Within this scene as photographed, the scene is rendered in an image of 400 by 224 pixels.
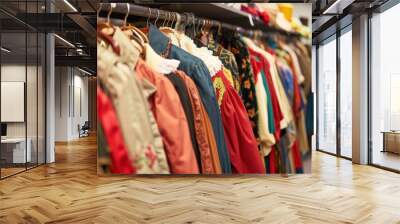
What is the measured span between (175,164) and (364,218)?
2.27m

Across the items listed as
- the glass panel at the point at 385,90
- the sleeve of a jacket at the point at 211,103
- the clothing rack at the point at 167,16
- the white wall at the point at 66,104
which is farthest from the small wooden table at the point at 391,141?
the white wall at the point at 66,104

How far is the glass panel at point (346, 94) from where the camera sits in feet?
26.0

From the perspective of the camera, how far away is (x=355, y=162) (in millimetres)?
7406

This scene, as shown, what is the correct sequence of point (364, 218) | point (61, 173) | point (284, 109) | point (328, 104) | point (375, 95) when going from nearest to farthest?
point (364, 218) → point (284, 109) → point (61, 173) → point (375, 95) → point (328, 104)

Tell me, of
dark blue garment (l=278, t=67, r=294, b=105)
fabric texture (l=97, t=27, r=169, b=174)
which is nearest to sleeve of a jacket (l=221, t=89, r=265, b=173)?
dark blue garment (l=278, t=67, r=294, b=105)

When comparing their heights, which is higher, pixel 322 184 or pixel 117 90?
pixel 117 90

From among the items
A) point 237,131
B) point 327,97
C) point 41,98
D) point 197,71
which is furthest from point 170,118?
point 327,97

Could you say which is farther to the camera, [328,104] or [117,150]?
[328,104]

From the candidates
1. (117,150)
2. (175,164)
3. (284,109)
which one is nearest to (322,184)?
(284,109)

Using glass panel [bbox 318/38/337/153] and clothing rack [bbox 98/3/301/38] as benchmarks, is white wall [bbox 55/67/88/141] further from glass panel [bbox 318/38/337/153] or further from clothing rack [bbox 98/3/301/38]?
clothing rack [bbox 98/3/301/38]

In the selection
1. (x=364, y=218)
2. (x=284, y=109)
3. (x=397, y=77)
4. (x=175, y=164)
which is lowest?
(x=364, y=218)

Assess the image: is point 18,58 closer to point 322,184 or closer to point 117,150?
point 117,150

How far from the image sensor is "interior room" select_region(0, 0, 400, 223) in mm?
3979

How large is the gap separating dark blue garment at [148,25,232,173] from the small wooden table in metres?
3.46
